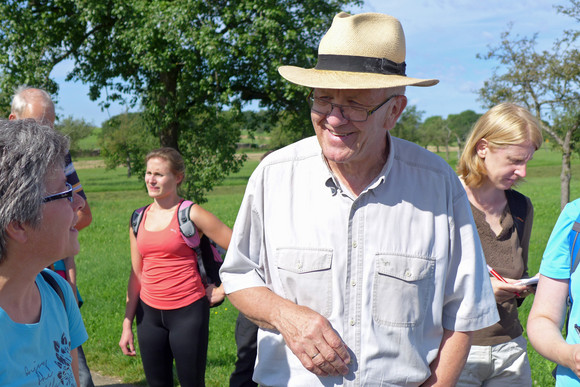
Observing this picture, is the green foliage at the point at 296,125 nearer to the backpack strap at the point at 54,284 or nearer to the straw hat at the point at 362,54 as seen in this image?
the straw hat at the point at 362,54

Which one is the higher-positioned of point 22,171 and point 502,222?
point 22,171

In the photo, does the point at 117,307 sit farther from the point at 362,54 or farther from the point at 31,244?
the point at 362,54

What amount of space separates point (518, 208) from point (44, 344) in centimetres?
262

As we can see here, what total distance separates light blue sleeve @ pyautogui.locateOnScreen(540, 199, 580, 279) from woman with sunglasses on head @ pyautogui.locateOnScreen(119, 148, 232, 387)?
2.40 m

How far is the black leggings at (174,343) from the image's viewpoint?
13.9ft

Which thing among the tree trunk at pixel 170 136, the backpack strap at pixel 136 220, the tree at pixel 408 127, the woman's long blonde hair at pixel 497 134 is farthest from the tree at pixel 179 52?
the tree at pixel 408 127

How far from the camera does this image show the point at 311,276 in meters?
2.28

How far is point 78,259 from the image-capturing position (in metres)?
12.8

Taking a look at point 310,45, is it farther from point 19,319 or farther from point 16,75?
point 19,319

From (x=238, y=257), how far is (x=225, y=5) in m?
13.6

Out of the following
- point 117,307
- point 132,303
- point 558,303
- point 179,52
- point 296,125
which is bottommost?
point 117,307

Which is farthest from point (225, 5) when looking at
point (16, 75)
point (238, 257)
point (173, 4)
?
point (238, 257)

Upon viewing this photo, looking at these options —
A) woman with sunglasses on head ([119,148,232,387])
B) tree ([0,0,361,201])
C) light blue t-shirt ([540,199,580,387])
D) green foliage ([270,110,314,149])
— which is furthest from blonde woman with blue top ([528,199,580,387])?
green foliage ([270,110,314,149])

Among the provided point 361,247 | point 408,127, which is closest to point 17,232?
point 361,247
